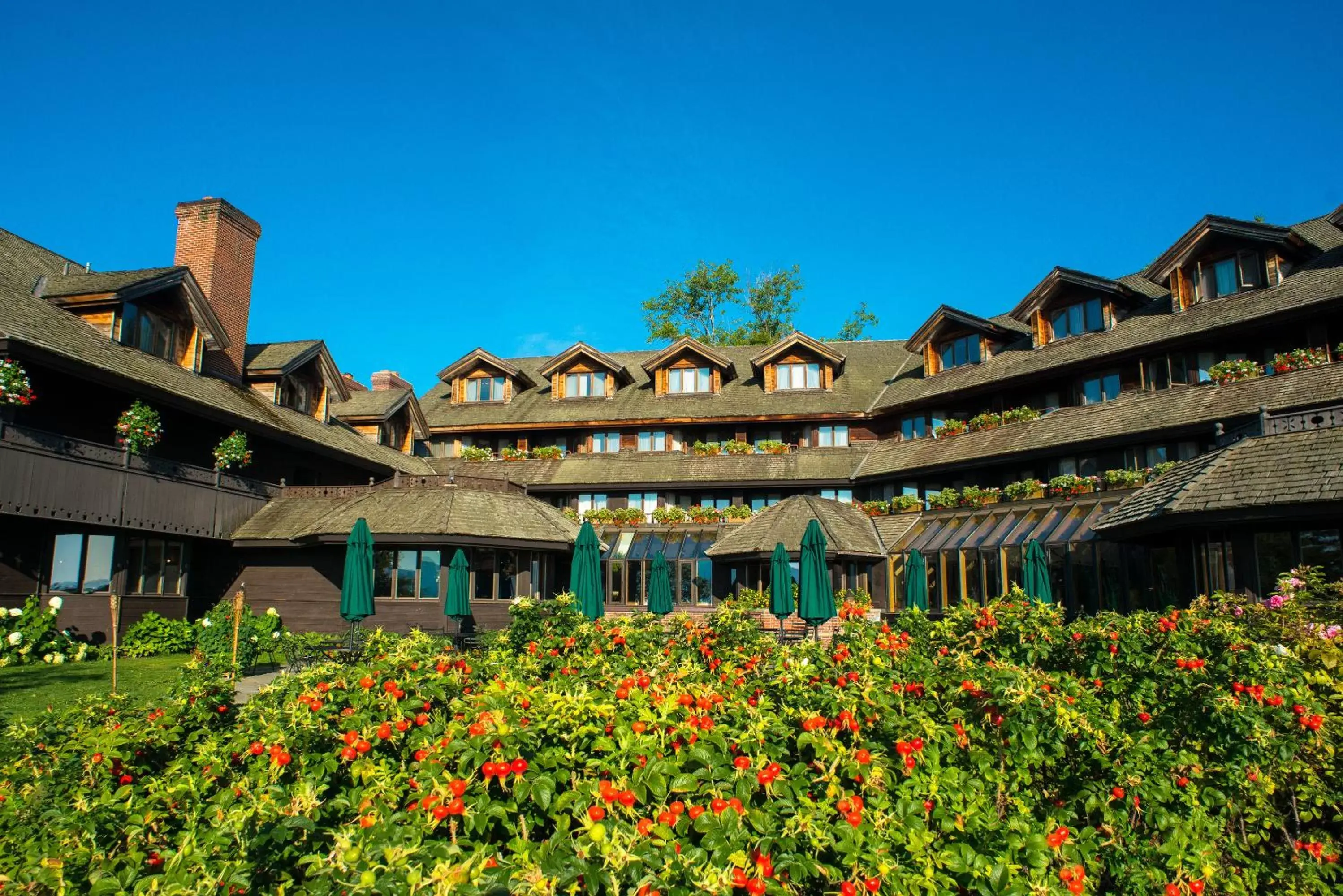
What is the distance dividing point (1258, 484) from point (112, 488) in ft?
89.4

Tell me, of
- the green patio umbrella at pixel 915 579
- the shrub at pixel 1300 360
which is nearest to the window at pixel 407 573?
the green patio umbrella at pixel 915 579

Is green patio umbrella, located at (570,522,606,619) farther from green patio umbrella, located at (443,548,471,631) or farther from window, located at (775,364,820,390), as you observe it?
window, located at (775,364,820,390)

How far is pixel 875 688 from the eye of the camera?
6047 mm

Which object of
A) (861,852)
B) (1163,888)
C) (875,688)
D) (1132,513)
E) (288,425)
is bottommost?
(1163,888)

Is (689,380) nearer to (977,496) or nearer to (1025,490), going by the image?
(977,496)

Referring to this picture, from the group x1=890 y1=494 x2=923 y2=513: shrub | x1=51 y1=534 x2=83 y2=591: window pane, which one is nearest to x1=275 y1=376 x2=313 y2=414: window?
x1=51 y1=534 x2=83 y2=591: window pane

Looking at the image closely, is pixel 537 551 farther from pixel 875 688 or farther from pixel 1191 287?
pixel 875 688

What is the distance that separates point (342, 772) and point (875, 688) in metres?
3.51

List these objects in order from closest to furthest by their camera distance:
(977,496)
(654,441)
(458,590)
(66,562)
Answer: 1. (66,562)
2. (458,590)
3. (977,496)
4. (654,441)

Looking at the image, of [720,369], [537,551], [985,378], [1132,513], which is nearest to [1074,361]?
[985,378]

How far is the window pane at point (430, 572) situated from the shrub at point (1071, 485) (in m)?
20.1

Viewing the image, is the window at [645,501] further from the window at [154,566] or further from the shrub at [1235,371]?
the shrub at [1235,371]

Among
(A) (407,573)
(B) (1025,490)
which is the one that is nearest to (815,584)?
(B) (1025,490)

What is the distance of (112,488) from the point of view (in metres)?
24.2
